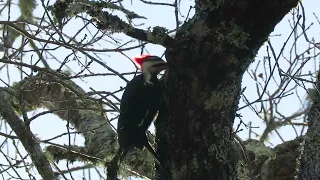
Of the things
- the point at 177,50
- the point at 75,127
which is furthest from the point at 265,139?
the point at 177,50

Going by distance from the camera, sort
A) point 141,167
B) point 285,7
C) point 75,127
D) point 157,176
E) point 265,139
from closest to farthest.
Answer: point 285,7
point 157,176
point 141,167
point 75,127
point 265,139

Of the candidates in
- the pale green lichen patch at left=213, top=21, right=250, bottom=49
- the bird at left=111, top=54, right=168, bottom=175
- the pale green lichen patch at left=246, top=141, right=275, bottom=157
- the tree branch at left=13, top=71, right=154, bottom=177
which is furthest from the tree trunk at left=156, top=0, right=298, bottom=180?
the pale green lichen patch at left=246, top=141, right=275, bottom=157

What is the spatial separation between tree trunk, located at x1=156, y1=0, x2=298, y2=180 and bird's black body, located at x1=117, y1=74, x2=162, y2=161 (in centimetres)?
18

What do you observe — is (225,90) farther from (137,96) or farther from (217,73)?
(137,96)

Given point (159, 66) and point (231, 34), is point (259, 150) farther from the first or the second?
point (231, 34)

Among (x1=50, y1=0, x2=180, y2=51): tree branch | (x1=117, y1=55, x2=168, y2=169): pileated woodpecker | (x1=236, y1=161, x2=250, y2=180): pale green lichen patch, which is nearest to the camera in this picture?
(x1=50, y1=0, x2=180, y2=51): tree branch

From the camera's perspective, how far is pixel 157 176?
97.7 inches

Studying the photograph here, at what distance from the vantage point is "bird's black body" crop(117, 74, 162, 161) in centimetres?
257

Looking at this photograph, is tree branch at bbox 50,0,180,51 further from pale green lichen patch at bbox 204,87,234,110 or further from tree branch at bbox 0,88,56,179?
tree branch at bbox 0,88,56,179

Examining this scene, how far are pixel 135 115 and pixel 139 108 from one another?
37 mm

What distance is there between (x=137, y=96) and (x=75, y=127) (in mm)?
913

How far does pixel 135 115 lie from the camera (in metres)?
2.62

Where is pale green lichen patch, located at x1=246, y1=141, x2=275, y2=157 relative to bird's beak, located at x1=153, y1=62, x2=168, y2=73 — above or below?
below

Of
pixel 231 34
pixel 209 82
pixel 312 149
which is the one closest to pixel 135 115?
pixel 209 82
